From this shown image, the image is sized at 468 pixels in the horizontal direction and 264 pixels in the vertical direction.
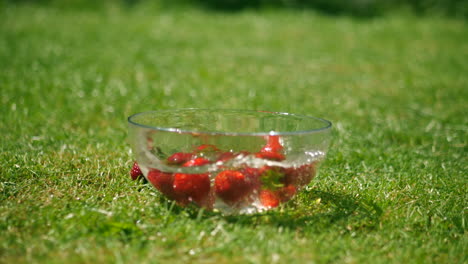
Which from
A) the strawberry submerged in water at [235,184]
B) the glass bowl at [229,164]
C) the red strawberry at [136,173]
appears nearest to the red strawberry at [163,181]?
the glass bowl at [229,164]

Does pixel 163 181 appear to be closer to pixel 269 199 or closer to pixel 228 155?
pixel 228 155

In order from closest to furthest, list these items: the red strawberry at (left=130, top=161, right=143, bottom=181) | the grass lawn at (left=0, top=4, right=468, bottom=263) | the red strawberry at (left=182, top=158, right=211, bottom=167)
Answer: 1. the grass lawn at (left=0, top=4, right=468, bottom=263)
2. the red strawberry at (left=182, top=158, right=211, bottom=167)
3. the red strawberry at (left=130, top=161, right=143, bottom=181)

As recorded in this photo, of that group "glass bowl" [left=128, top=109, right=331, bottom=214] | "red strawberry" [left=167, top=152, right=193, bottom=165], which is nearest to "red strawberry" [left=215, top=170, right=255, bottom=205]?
"glass bowl" [left=128, top=109, right=331, bottom=214]

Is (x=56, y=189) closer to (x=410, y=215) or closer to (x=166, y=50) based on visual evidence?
(x=410, y=215)

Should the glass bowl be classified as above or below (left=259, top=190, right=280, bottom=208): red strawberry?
above

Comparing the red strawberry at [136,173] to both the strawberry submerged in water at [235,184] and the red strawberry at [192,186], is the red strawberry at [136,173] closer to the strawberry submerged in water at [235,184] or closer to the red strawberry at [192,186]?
the red strawberry at [192,186]

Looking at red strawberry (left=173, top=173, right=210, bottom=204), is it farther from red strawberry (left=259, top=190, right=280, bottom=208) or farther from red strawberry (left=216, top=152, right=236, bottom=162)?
red strawberry (left=259, top=190, right=280, bottom=208)

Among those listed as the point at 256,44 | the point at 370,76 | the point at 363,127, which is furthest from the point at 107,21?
the point at 363,127
